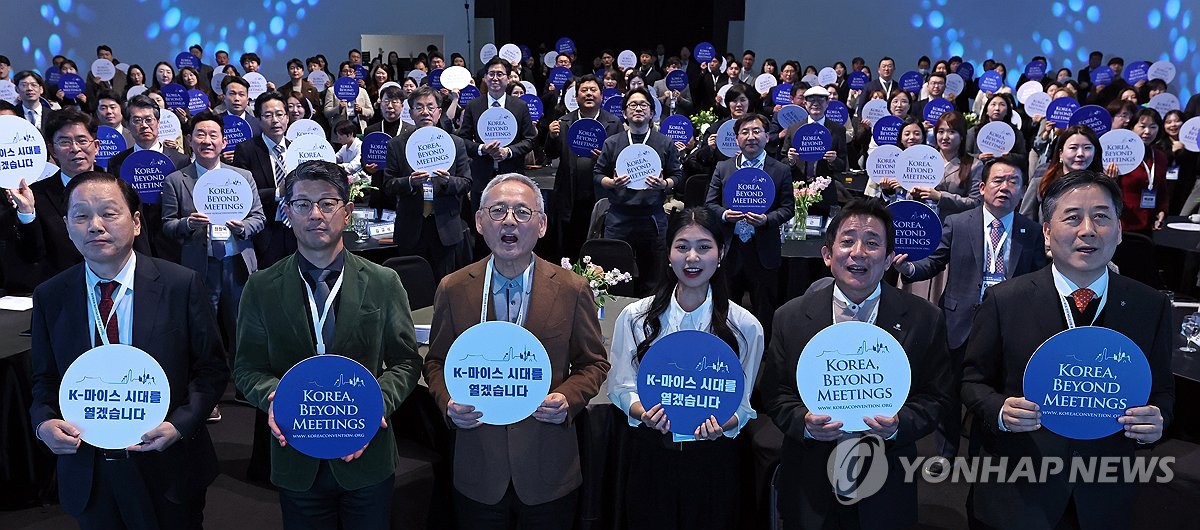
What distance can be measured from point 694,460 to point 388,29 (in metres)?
16.5

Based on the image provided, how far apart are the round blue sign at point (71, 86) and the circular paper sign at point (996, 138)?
9.92 m

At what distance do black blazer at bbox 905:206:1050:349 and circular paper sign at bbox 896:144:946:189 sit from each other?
1402 mm

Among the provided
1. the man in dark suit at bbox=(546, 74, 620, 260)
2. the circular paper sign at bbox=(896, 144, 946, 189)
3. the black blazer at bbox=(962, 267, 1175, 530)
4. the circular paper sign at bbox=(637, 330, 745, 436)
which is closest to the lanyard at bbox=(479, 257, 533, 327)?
the circular paper sign at bbox=(637, 330, 745, 436)

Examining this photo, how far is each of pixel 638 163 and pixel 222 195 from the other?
8.11 ft

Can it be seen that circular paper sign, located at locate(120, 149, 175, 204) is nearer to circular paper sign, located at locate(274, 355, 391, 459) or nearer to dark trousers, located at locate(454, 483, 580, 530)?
circular paper sign, located at locate(274, 355, 391, 459)

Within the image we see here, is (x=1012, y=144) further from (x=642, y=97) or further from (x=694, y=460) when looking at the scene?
(x=694, y=460)

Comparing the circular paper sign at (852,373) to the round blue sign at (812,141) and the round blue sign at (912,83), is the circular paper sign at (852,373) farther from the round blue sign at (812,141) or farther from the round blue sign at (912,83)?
the round blue sign at (912,83)

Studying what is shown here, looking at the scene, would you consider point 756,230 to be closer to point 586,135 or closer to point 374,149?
point 586,135

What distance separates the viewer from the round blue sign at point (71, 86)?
10.4m

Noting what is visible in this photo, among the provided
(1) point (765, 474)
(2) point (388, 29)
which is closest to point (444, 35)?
(2) point (388, 29)

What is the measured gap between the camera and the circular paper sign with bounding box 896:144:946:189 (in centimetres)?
529

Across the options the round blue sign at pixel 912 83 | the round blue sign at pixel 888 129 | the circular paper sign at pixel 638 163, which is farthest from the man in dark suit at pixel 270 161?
the round blue sign at pixel 912 83

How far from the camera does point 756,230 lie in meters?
5.27

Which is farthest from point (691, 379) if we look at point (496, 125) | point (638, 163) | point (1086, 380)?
point (496, 125)
